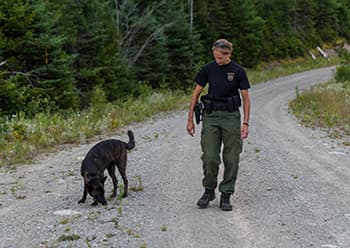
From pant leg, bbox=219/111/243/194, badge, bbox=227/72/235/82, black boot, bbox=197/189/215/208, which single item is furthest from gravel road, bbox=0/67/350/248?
badge, bbox=227/72/235/82

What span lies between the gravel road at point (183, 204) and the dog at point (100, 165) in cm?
20

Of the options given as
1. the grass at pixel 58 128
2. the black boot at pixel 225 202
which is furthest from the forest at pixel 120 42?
the black boot at pixel 225 202

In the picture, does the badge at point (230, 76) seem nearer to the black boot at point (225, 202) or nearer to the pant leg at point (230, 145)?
the pant leg at point (230, 145)

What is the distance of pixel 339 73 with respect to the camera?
25.2m

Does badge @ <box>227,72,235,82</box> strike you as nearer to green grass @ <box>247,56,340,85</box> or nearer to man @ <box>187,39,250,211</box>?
man @ <box>187,39,250,211</box>

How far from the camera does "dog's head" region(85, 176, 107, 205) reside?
670cm

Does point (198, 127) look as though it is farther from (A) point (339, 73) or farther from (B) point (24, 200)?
(A) point (339, 73)

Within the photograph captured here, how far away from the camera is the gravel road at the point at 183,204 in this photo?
556cm

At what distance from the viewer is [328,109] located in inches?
653

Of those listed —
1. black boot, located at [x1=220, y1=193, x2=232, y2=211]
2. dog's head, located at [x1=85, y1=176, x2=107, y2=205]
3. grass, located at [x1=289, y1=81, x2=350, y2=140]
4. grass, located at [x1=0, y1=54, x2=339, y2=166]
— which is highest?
dog's head, located at [x1=85, y1=176, x2=107, y2=205]

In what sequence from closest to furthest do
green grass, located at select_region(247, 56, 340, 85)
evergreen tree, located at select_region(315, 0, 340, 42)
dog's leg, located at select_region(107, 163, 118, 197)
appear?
dog's leg, located at select_region(107, 163, 118, 197) < green grass, located at select_region(247, 56, 340, 85) < evergreen tree, located at select_region(315, 0, 340, 42)

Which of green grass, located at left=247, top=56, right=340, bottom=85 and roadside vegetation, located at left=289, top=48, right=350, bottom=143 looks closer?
roadside vegetation, located at left=289, top=48, right=350, bottom=143

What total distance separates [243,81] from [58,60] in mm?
11022

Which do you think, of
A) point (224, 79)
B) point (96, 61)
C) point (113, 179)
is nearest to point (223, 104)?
point (224, 79)
